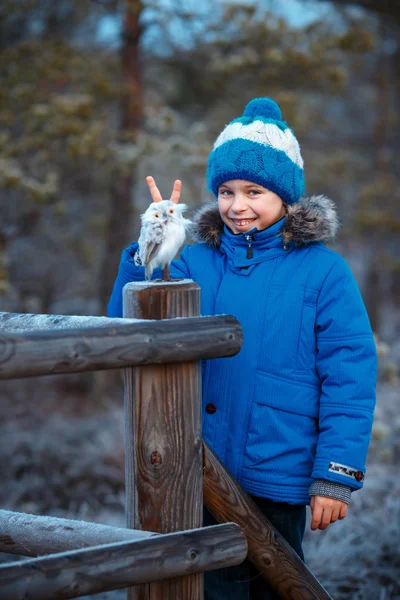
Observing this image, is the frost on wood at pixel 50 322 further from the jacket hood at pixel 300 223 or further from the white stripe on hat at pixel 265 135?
the white stripe on hat at pixel 265 135

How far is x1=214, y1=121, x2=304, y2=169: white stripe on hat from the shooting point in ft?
8.82

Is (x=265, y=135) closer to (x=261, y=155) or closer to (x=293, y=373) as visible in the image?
(x=261, y=155)

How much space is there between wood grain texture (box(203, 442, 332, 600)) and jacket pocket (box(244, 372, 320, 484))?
163mm

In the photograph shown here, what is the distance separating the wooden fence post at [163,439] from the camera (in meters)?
2.04

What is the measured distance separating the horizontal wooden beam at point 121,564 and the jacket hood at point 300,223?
111cm

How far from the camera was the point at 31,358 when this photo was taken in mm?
1705

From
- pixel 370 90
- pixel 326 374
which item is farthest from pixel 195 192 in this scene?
pixel 370 90

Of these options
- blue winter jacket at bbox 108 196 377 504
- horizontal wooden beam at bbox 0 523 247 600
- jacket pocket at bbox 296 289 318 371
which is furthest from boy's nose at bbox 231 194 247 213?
horizontal wooden beam at bbox 0 523 247 600

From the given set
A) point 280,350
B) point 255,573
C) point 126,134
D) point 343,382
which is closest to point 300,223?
point 280,350

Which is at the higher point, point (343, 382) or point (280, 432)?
point (343, 382)

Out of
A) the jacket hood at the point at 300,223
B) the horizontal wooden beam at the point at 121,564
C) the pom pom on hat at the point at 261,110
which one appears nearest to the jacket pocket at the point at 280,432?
the horizontal wooden beam at the point at 121,564

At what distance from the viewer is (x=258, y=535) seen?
2.33m

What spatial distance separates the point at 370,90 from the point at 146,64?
26.9ft

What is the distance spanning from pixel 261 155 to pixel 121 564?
5.15 feet
